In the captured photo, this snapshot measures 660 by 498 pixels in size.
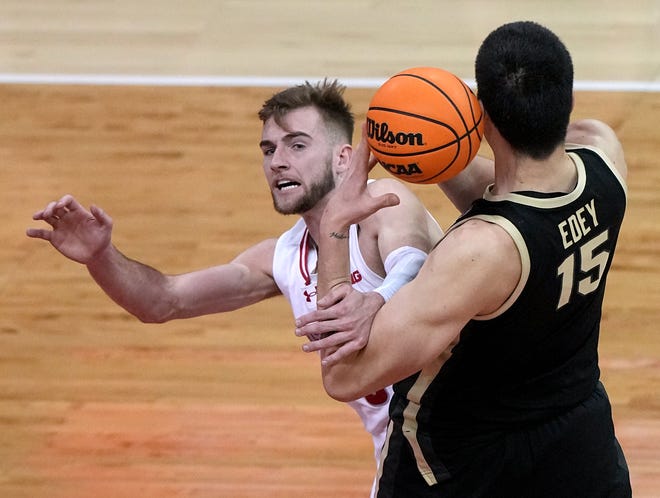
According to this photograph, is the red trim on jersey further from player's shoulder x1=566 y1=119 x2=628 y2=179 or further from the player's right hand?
player's shoulder x1=566 y1=119 x2=628 y2=179

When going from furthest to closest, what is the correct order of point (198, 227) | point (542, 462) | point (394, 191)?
point (198, 227), point (394, 191), point (542, 462)

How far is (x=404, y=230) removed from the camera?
3.88 metres

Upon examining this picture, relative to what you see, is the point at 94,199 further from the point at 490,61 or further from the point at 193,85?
the point at 490,61

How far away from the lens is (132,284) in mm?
4344

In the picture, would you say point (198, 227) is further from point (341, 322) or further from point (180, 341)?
point (341, 322)

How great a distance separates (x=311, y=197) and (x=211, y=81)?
5903 millimetres

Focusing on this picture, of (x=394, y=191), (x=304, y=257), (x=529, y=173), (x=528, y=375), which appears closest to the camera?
(x=529, y=173)

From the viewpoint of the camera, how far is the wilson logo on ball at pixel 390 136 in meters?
3.04

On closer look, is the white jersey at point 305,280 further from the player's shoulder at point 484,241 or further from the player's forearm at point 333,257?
the player's shoulder at point 484,241

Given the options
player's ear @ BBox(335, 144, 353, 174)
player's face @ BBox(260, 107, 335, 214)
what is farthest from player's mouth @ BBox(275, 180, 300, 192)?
player's ear @ BBox(335, 144, 353, 174)

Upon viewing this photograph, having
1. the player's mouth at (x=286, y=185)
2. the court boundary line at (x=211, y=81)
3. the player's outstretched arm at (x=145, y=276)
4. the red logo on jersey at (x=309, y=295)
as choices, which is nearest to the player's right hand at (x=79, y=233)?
the player's outstretched arm at (x=145, y=276)

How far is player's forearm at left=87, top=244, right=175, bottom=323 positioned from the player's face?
59cm

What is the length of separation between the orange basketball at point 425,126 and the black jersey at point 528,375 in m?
0.18

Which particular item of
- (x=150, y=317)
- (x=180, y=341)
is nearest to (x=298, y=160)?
(x=150, y=317)
